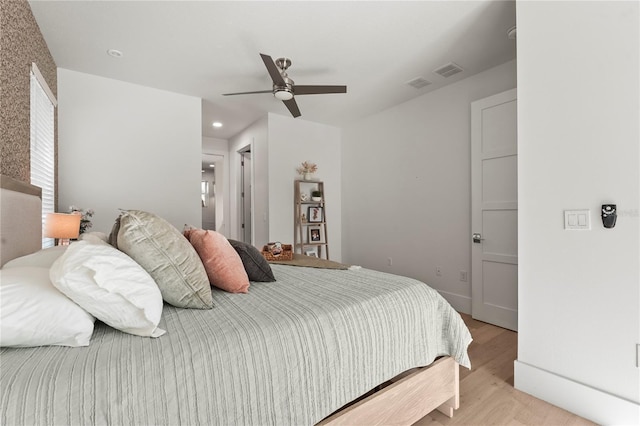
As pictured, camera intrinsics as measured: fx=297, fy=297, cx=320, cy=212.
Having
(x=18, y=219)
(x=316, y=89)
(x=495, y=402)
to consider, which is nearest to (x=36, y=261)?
(x=18, y=219)

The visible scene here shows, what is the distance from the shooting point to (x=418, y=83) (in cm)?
344

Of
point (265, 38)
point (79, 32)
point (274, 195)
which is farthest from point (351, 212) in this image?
point (79, 32)

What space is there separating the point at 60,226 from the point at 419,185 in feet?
12.0

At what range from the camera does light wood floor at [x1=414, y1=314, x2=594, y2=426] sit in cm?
160

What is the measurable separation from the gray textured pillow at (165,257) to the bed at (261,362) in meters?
0.07

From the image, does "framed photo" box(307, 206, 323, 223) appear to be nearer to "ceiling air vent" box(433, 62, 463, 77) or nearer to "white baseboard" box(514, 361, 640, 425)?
"ceiling air vent" box(433, 62, 463, 77)

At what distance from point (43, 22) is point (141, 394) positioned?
2.98m

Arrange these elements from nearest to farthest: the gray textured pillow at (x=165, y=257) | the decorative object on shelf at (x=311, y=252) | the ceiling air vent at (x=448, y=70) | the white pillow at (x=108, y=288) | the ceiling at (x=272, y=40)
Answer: the white pillow at (x=108, y=288), the gray textured pillow at (x=165, y=257), the ceiling at (x=272, y=40), the ceiling air vent at (x=448, y=70), the decorative object on shelf at (x=311, y=252)

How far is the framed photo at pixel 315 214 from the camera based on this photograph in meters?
4.71

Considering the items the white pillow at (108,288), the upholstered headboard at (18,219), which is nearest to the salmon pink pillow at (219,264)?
the white pillow at (108,288)

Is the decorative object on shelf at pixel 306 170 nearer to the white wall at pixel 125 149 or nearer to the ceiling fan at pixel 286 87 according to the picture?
the white wall at pixel 125 149

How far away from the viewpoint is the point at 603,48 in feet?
5.20

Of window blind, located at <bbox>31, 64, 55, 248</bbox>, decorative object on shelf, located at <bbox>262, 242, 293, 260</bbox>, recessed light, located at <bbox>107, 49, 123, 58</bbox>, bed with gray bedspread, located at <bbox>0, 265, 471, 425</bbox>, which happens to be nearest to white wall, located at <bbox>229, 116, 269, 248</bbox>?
decorative object on shelf, located at <bbox>262, 242, 293, 260</bbox>

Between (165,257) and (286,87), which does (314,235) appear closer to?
(286,87)
